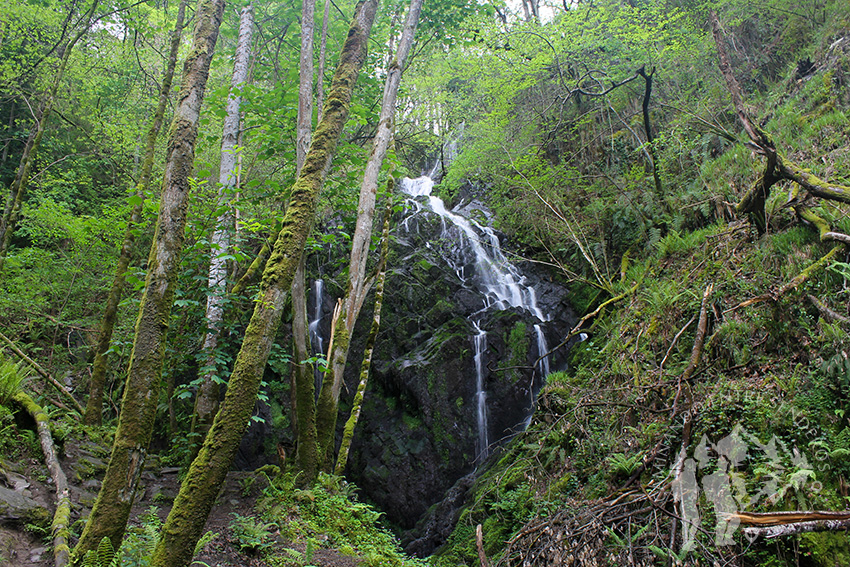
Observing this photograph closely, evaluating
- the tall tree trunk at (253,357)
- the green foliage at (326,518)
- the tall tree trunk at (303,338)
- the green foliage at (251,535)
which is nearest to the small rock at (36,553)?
the green foliage at (251,535)

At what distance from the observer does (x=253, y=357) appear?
2.82 m

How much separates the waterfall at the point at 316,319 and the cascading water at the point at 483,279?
440 cm

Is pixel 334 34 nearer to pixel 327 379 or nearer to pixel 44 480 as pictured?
pixel 327 379

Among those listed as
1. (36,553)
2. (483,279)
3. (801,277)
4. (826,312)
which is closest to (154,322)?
(36,553)

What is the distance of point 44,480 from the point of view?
4.35m

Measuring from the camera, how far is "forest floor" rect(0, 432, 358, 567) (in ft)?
10.8

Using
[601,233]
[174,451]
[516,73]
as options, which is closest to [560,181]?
[601,233]

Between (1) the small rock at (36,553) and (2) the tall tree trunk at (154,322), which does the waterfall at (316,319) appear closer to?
(1) the small rock at (36,553)

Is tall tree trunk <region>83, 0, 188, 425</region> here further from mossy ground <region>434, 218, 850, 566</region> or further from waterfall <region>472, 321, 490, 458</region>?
waterfall <region>472, 321, 490, 458</region>

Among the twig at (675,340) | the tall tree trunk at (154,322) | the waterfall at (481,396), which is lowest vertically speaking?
the waterfall at (481,396)

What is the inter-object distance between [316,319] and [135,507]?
289 inches

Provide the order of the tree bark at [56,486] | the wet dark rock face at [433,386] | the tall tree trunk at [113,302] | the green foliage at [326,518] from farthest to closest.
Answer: the wet dark rock face at [433,386] → the tall tree trunk at [113,302] → the green foliage at [326,518] → the tree bark at [56,486]

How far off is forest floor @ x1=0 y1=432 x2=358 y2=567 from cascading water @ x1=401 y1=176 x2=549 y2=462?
→ 248 inches

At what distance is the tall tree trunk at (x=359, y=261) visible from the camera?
5.72 meters
